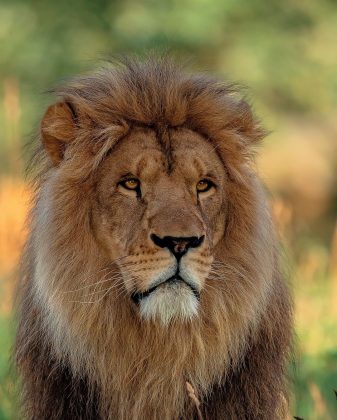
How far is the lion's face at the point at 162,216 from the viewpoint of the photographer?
4.19 m

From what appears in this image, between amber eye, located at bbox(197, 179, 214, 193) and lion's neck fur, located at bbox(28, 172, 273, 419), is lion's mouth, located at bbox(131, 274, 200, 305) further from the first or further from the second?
amber eye, located at bbox(197, 179, 214, 193)

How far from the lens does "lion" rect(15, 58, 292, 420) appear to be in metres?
4.45

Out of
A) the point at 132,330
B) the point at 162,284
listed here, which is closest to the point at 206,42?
the point at 132,330

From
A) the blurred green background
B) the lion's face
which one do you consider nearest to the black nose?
the lion's face

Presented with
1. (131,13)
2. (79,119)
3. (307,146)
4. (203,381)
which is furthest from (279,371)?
(307,146)

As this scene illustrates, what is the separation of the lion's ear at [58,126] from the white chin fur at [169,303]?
690 millimetres

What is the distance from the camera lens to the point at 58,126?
14.8 ft

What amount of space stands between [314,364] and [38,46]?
10.4 metres

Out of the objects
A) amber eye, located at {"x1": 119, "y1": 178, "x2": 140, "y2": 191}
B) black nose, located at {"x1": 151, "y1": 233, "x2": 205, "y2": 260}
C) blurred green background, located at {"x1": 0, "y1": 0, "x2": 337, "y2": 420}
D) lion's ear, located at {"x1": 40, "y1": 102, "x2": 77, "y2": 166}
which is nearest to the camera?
black nose, located at {"x1": 151, "y1": 233, "x2": 205, "y2": 260}

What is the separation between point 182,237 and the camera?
4.15 meters

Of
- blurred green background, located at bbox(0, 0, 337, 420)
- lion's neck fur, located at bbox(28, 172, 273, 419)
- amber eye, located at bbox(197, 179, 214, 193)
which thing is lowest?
lion's neck fur, located at bbox(28, 172, 273, 419)

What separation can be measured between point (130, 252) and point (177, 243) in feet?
0.75

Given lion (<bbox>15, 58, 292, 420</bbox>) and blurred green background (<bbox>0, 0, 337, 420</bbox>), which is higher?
blurred green background (<bbox>0, 0, 337, 420</bbox>)

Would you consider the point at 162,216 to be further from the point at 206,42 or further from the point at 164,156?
the point at 206,42
